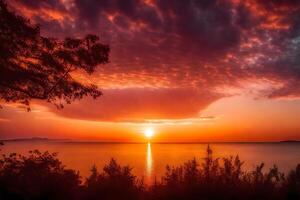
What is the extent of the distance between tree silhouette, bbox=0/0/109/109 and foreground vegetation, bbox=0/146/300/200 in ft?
7.21

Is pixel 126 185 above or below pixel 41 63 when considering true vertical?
below

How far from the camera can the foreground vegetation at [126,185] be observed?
9.06 meters

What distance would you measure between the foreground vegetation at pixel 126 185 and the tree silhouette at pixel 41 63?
220cm

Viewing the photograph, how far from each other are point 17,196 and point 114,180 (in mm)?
2623

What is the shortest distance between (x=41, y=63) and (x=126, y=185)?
491 centimetres

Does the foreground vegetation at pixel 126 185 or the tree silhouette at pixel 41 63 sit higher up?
the tree silhouette at pixel 41 63

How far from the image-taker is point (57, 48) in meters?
11.3

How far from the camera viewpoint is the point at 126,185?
31.4 feet

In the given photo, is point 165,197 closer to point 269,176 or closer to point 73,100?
point 269,176

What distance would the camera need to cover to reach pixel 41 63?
11125mm

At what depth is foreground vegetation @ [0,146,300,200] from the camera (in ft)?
29.7

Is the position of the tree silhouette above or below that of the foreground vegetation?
above

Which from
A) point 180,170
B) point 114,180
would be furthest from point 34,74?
point 180,170

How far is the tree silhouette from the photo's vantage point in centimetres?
1022
